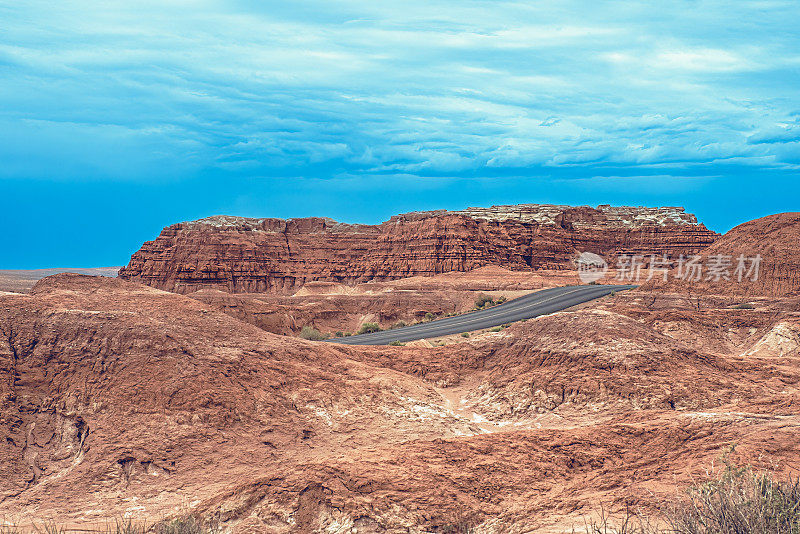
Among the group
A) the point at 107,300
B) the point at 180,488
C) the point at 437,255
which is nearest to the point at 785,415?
the point at 180,488

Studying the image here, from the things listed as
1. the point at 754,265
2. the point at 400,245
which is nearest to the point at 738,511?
the point at 754,265

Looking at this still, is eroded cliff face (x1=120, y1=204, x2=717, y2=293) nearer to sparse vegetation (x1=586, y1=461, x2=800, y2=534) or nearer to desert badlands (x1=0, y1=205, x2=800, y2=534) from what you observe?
desert badlands (x1=0, y1=205, x2=800, y2=534)

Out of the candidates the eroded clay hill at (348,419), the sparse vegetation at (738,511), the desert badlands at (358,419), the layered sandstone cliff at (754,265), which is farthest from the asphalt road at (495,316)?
the sparse vegetation at (738,511)

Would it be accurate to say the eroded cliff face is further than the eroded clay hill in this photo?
Yes

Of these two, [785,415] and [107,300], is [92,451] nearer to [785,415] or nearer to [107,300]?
[107,300]

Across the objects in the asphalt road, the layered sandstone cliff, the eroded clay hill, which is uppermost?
the layered sandstone cliff

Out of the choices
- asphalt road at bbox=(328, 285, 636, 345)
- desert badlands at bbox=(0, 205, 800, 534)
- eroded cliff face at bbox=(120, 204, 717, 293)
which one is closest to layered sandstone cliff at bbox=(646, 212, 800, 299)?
asphalt road at bbox=(328, 285, 636, 345)

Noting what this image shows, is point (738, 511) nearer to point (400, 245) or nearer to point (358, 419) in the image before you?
point (358, 419)
